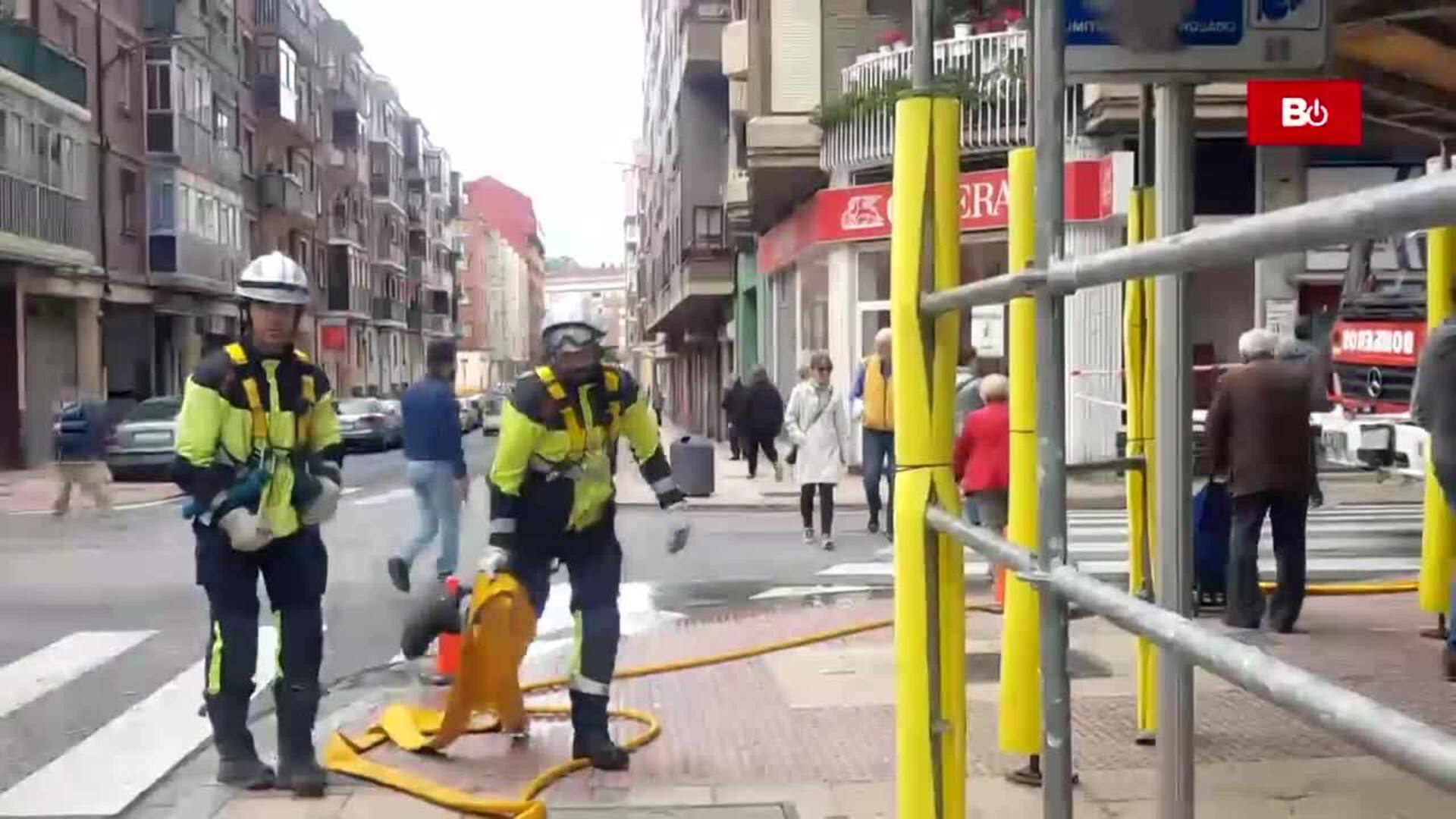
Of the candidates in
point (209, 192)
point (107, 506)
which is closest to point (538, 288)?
point (209, 192)

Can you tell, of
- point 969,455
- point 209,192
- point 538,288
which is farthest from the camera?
point 538,288

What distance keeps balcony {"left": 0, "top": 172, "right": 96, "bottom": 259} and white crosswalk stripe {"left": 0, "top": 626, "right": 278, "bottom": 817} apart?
23.9 metres

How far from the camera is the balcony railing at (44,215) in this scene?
31375 millimetres

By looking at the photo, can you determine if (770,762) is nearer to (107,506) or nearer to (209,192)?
(107,506)

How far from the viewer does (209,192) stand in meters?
44.9

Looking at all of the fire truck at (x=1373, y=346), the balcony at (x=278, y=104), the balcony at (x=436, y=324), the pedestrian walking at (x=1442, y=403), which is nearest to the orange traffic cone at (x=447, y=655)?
the pedestrian walking at (x=1442, y=403)

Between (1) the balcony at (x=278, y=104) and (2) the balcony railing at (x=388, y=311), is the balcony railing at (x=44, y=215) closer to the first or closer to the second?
(1) the balcony at (x=278, y=104)

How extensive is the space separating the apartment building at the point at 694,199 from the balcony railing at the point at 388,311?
66.0 feet

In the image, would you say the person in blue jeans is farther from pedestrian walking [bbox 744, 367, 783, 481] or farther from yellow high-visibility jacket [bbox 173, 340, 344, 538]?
pedestrian walking [bbox 744, 367, 783, 481]

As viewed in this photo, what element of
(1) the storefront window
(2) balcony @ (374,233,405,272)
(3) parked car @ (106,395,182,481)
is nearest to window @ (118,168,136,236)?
(3) parked car @ (106,395,182,481)

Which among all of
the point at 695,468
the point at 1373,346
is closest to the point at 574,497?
the point at 1373,346

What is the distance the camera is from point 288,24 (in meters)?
58.6

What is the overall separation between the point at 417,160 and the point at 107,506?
8042cm

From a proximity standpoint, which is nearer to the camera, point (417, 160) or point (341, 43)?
point (341, 43)
